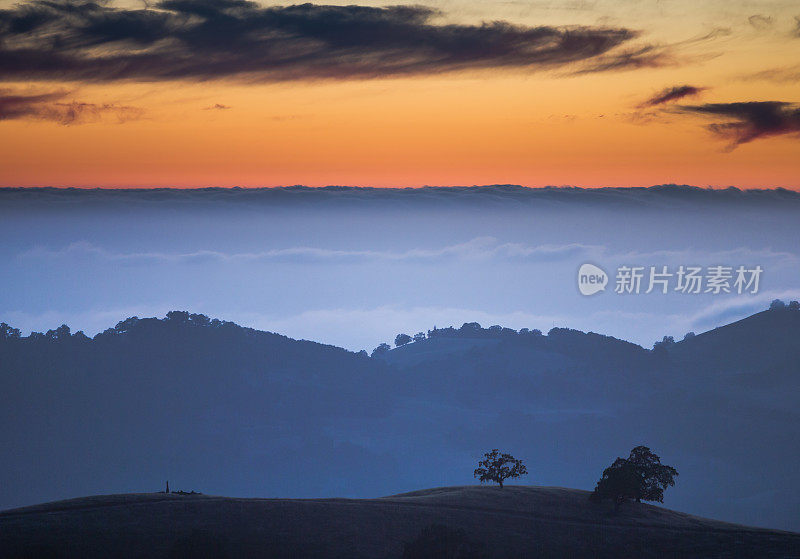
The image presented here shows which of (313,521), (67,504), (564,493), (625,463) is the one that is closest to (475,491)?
(564,493)

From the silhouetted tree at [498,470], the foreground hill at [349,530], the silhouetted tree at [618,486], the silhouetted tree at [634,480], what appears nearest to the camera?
the foreground hill at [349,530]

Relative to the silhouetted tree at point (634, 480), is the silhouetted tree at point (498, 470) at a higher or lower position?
higher

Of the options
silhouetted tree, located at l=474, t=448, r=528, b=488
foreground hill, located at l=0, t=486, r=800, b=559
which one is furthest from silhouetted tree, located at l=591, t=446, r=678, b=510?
silhouetted tree, located at l=474, t=448, r=528, b=488

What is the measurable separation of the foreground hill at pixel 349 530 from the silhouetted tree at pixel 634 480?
3.47 metres

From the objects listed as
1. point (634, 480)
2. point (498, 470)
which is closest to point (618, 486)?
point (634, 480)

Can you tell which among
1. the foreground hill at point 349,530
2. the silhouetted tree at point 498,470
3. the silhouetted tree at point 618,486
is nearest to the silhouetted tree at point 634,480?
the silhouetted tree at point 618,486

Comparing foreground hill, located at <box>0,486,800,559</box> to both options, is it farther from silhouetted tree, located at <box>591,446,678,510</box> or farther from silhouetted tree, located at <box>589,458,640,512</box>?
silhouetted tree, located at <box>591,446,678,510</box>

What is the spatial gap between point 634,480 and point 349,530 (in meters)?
42.8

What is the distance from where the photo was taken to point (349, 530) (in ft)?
345

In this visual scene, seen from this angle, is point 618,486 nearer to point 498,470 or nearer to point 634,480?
point 634,480

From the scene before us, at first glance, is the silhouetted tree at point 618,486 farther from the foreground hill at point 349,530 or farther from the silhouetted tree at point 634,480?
the foreground hill at point 349,530

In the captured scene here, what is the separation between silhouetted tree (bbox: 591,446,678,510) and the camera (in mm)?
123812

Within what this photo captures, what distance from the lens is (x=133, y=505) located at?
4318 inches

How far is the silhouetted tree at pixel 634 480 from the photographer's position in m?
124
